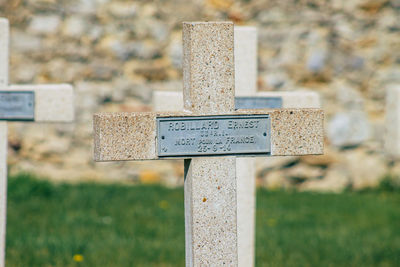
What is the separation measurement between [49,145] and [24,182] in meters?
0.89

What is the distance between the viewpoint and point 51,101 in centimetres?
A: 417

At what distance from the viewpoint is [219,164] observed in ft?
9.52

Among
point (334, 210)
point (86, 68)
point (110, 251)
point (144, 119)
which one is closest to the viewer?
point (144, 119)

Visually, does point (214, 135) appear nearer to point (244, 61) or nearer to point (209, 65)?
point (209, 65)

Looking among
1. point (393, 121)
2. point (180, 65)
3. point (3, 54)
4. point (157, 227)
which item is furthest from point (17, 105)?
point (180, 65)

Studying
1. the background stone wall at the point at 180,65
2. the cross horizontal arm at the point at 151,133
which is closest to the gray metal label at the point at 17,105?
the cross horizontal arm at the point at 151,133

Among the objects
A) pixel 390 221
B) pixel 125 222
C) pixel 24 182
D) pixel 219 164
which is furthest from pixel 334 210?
pixel 219 164

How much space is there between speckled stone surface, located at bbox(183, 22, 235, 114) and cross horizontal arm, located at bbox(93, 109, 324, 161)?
7cm

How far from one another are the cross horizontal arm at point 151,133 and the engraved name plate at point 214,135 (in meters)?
0.02

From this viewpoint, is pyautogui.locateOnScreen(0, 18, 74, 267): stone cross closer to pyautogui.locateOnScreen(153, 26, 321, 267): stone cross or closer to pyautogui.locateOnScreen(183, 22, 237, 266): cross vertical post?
pyautogui.locateOnScreen(153, 26, 321, 267): stone cross

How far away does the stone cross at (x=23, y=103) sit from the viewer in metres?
4.02

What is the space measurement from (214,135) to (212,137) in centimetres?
1

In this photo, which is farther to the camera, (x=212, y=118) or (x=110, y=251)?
(x=110, y=251)

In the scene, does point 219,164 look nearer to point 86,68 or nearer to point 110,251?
point 110,251
